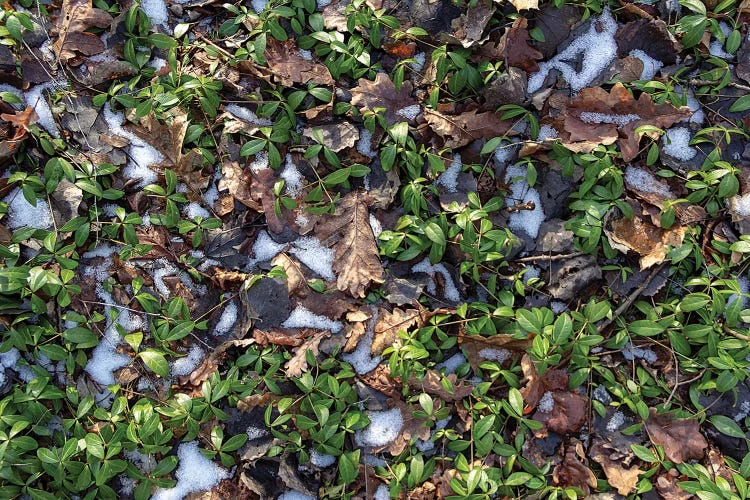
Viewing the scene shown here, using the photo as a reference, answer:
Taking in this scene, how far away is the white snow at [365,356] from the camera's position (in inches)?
109

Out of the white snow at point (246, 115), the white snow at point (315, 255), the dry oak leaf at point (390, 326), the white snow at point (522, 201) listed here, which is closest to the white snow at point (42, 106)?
the white snow at point (246, 115)

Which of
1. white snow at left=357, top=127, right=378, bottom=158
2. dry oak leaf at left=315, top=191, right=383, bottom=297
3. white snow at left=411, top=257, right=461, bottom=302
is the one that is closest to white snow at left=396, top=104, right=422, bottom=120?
white snow at left=357, top=127, right=378, bottom=158

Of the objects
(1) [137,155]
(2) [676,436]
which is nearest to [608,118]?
(2) [676,436]

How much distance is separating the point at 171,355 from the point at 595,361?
1991mm

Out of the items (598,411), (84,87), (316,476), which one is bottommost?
(316,476)

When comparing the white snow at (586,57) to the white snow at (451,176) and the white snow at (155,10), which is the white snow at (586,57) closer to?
the white snow at (451,176)

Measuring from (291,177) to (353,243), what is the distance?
472 mm

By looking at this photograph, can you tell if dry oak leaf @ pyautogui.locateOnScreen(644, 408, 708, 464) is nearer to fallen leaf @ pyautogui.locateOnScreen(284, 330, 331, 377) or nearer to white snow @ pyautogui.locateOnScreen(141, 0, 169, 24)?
fallen leaf @ pyautogui.locateOnScreen(284, 330, 331, 377)

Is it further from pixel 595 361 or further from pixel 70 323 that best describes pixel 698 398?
pixel 70 323

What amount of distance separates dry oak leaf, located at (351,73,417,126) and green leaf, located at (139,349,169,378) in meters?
1.54

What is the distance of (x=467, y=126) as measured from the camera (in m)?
2.94

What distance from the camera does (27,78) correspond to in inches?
116

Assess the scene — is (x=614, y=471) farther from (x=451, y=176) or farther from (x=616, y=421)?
(x=451, y=176)

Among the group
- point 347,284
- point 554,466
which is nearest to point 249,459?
point 347,284
